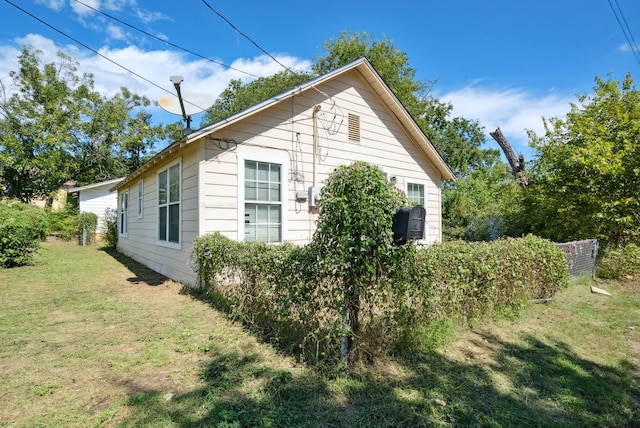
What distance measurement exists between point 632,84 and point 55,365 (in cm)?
1468

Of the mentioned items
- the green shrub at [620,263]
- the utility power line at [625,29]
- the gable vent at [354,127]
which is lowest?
the green shrub at [620,263]

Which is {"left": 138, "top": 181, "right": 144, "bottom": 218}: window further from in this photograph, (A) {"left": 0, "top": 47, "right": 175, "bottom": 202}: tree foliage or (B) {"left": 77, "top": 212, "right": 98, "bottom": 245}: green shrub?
(A) {"left": 0, "top": 47, "right": 175, "bottom": 202}: tree foliage

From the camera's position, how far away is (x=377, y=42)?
75.3 ft

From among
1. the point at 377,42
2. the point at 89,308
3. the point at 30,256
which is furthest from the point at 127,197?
the point at 377,42

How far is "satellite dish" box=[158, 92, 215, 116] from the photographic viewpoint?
261 inches

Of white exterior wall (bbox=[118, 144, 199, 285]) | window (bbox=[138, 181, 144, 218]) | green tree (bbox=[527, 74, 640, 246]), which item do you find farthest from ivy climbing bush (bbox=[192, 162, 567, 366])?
window (bbox=[138, 181, 144, 218])

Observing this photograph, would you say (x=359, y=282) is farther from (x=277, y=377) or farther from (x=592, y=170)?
(x=592, y=170)

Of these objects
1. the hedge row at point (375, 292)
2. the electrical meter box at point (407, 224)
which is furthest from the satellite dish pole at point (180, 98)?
the electrical meter box at point (407, 224)

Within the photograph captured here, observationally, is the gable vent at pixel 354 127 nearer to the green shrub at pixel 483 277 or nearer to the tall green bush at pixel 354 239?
the green shrub at pixel 483 277

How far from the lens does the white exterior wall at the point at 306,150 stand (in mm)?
6023

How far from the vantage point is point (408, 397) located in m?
2.62

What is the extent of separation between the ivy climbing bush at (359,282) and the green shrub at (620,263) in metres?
5.09

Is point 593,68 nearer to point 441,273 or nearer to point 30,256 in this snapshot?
point 441,273

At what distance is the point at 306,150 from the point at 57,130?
23.2 m
